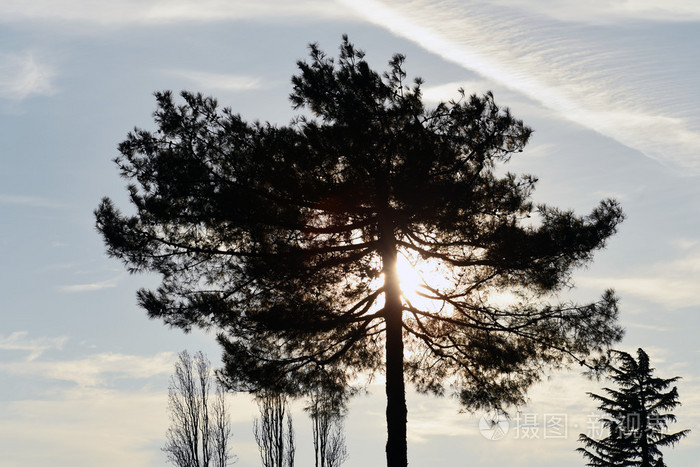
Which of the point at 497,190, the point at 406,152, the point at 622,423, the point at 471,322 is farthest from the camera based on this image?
the point at 622,423

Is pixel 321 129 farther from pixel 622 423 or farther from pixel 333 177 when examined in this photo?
pixel 622 423

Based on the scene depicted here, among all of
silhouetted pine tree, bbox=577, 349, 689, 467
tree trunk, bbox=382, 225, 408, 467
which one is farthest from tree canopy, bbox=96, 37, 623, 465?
silhouetted pine tree, bbox=577, 349, 689, 467

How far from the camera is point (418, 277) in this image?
48.9 feet

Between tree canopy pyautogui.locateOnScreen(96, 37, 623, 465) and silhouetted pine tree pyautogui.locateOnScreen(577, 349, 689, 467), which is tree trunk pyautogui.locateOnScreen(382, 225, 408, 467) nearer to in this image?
tree canopy pyautogui.locateOnScreen(96, 37, 623, 465)

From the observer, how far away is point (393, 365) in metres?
14.3

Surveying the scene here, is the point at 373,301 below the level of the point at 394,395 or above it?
above

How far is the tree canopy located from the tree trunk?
0.03m

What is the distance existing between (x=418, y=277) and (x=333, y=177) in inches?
110

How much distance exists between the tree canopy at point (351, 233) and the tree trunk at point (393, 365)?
3 cm

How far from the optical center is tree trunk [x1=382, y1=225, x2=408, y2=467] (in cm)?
1398

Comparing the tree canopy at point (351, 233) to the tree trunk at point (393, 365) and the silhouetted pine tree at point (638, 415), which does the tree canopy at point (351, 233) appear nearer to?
the tree trunk at point (393, 365)

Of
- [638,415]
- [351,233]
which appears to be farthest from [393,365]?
[638,415]

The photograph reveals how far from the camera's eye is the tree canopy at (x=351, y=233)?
541 inches

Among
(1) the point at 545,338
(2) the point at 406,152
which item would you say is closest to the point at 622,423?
(1) the point at 545,338
